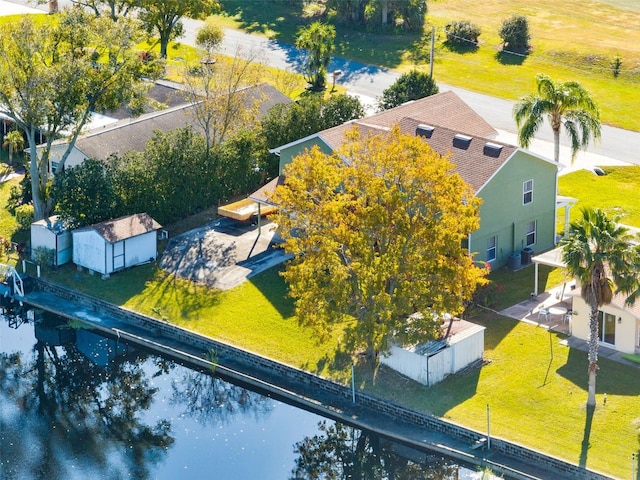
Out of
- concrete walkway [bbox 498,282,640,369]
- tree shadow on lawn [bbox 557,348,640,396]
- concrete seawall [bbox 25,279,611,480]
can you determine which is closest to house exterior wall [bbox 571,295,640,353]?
concrete walkway [bbox 498,282,640,369]

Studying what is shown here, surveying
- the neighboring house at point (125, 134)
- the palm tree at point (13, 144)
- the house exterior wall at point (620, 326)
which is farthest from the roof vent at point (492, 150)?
the palm tree at point (13, 144)

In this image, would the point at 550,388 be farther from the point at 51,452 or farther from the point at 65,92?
the point at 65,92

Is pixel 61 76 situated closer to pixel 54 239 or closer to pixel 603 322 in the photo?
pixel 54 239

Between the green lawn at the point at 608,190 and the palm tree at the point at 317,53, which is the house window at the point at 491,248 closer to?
the green lawn at the point at 608,190

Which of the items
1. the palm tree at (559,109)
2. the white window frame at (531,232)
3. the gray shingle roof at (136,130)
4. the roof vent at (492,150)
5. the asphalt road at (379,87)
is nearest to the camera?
the roof vent at (492,150)

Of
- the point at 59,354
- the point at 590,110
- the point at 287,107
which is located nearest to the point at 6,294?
the point at 59,354

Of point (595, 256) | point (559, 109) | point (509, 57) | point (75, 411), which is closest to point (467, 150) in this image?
point (559, 109)
